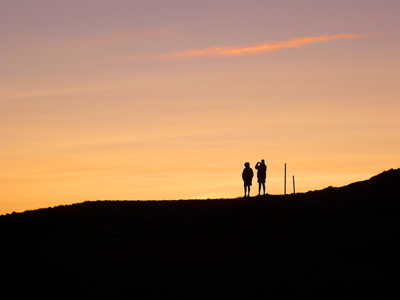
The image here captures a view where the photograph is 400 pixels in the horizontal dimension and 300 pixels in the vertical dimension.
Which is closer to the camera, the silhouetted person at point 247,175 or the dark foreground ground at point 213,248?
the dark foreground ground at point 213,248

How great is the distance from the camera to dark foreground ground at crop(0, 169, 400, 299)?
31156mm

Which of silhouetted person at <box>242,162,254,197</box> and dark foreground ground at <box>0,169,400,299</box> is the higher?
silhouetted person at <box>242,162,254,197</box>

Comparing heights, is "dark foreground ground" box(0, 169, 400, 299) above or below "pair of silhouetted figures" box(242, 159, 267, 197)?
below

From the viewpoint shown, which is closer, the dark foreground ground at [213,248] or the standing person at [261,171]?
the dark foreground ground at [213,248]

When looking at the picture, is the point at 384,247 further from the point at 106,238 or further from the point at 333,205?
the point at 106,238

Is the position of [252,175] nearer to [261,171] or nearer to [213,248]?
[261,171]

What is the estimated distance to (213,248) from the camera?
118 feet

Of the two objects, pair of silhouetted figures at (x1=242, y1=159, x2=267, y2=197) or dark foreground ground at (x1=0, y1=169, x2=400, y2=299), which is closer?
dark foreground ground at (x1=0, y1=169, x2=400, y2=299)

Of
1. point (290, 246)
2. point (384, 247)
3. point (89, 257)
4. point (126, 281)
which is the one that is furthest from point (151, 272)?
point (384, 247)

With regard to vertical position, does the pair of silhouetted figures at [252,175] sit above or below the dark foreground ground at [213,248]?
above

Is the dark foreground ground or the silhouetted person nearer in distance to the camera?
the dark foreground ground

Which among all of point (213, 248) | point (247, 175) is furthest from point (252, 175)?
point (213, 248)

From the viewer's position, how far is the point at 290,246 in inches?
1398

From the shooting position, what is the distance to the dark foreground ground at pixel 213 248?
31156 mm
